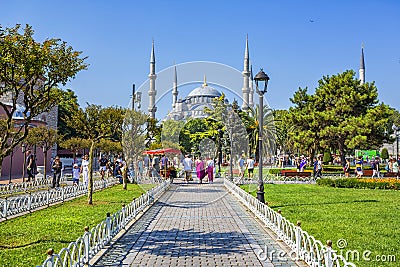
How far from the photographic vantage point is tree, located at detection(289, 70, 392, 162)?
30.9m

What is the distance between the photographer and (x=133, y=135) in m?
24.7

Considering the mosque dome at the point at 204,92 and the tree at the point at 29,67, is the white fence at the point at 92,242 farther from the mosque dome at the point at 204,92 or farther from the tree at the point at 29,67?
the mosque dome at the point at 204,92

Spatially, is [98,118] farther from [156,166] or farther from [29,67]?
[29,67]

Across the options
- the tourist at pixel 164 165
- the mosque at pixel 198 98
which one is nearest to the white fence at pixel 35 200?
the tourist at pixel 164 165

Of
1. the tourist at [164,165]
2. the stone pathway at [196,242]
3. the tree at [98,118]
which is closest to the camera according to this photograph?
the stone pathway at [196,242]

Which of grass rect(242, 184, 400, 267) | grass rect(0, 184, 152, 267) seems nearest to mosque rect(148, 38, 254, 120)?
grass rect(242, 184, 400, 267)

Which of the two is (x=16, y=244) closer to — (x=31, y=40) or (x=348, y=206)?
(x=31, y=40)

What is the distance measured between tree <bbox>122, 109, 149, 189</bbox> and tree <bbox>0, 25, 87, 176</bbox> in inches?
542

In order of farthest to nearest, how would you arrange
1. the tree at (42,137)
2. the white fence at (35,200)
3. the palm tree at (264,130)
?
1. the palm tree at (264,130)
2. the tree at (42,137)
3. the white fence at (35,200)

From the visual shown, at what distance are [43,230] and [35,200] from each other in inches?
138

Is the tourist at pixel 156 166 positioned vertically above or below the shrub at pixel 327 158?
below

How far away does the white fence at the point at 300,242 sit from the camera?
5183 mm

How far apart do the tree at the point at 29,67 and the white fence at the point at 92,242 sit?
211cm

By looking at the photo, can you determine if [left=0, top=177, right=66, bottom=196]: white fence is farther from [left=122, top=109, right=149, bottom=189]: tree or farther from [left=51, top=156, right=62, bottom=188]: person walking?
[left=122, top=109, right=149, bottom=189]: tree
